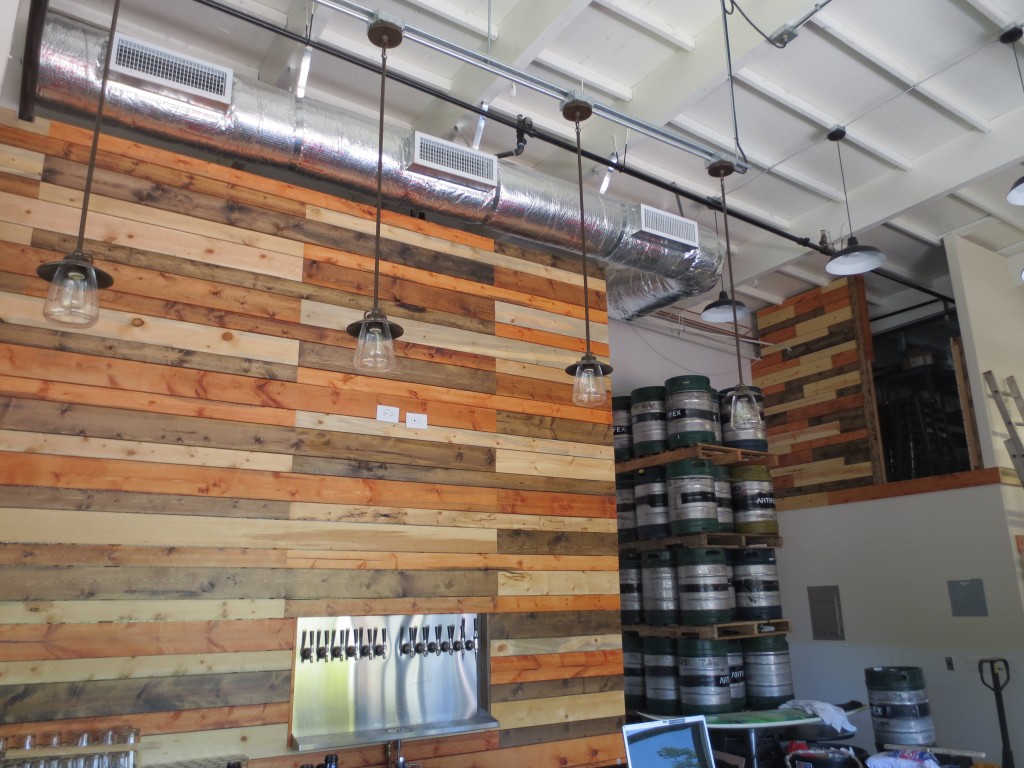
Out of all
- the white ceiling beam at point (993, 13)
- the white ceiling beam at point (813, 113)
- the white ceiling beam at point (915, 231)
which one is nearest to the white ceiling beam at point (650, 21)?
the white ceiling beam at point (813, 113)

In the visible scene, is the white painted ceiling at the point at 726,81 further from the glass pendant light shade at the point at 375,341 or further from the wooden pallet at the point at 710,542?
the wooden pallet at the point at 710,542

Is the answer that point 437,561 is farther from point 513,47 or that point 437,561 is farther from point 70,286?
point 513,47

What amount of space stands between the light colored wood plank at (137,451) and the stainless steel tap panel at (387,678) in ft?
2.41

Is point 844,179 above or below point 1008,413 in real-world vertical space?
above

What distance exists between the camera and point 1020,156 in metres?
4.80

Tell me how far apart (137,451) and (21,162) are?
1.32 meters

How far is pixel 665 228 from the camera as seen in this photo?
184 inches

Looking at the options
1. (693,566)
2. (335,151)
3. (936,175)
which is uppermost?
(936,175)

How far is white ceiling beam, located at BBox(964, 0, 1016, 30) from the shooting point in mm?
3958

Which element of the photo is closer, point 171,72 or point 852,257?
point 171,72

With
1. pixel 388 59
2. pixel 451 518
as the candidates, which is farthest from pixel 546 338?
pixel 388 59

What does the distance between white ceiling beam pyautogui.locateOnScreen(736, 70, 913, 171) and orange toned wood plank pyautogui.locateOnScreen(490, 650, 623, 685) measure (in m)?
3.26

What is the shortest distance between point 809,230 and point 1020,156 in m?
1.43

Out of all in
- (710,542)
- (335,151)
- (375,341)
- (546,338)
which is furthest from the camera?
(710,542)
